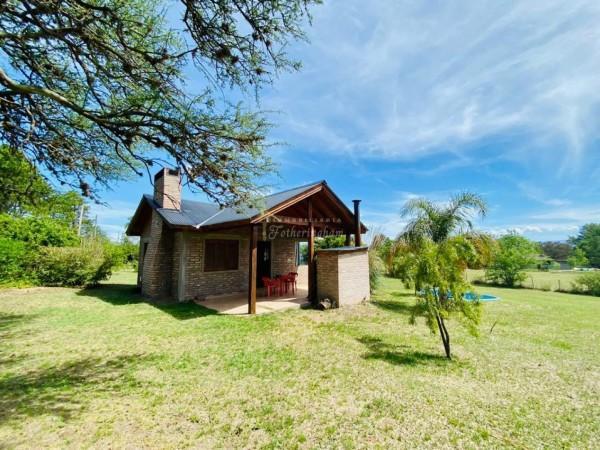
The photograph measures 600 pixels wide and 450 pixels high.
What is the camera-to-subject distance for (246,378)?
14.5 ft

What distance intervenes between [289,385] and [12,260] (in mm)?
15947

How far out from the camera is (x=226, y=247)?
12.2 metres

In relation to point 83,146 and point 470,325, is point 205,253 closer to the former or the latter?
point 83,146

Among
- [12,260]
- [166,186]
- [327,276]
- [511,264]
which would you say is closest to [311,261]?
[327,276]

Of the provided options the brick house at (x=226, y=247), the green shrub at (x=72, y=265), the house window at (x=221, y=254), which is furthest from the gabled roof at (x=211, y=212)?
the green shrub at (x=72, y=265)

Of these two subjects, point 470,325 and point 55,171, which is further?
point 55,171

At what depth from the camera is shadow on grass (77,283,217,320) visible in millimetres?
8703

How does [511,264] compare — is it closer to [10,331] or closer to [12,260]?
[10,331]

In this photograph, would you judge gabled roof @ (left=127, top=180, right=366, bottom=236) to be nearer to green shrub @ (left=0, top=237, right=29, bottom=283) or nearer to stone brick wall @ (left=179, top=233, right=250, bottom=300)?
stone brick wall @ (left=179, top=233, right=250, bottom=300)

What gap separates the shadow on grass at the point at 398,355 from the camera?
5195mm

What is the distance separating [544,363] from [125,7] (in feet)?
33.4

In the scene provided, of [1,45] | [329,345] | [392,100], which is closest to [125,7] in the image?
[1,45]

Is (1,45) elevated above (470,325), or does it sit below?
above

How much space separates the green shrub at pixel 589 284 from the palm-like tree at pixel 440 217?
14.5 m
